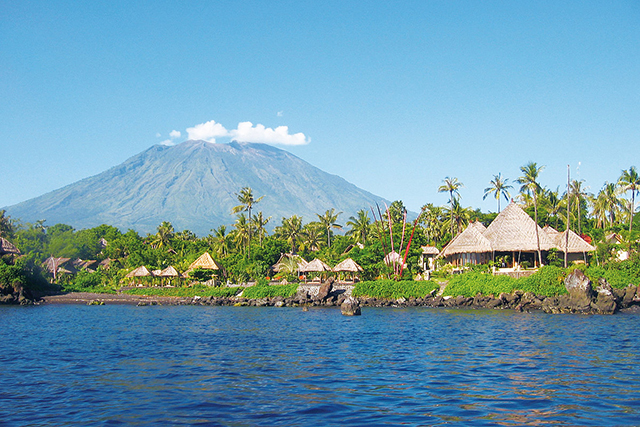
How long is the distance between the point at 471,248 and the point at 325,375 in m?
37.9

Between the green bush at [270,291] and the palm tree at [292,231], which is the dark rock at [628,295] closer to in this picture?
the green bush at [270,291]

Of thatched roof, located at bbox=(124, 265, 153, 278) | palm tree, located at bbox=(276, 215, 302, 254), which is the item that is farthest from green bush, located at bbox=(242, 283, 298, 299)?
palm tree, located at bbox=(276, 215, 302, 254)

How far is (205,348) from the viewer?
20.9 meters

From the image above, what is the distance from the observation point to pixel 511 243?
161ft

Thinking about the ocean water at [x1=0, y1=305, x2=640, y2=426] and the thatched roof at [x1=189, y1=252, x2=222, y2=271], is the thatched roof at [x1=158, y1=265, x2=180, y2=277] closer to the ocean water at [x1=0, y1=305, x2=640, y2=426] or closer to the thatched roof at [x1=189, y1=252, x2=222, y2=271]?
the thatched roof at [x1=189, y1=252, x2=222, y2=271]

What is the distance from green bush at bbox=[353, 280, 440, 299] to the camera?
4628cm

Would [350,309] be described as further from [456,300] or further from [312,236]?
[312,236]

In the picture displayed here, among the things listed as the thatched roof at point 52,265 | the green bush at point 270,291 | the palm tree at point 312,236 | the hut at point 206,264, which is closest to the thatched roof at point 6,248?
the thatched roof at point 52,265

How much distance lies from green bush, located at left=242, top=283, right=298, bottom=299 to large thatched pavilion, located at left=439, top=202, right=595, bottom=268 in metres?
15.9

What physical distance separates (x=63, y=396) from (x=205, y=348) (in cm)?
853

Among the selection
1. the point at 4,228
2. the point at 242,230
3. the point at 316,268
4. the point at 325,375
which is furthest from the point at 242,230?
the point at 325,375

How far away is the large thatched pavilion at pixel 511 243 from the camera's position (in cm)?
4875

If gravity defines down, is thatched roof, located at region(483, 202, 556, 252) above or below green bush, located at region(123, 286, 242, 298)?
above

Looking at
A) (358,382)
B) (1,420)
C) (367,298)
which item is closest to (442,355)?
(358,382)
